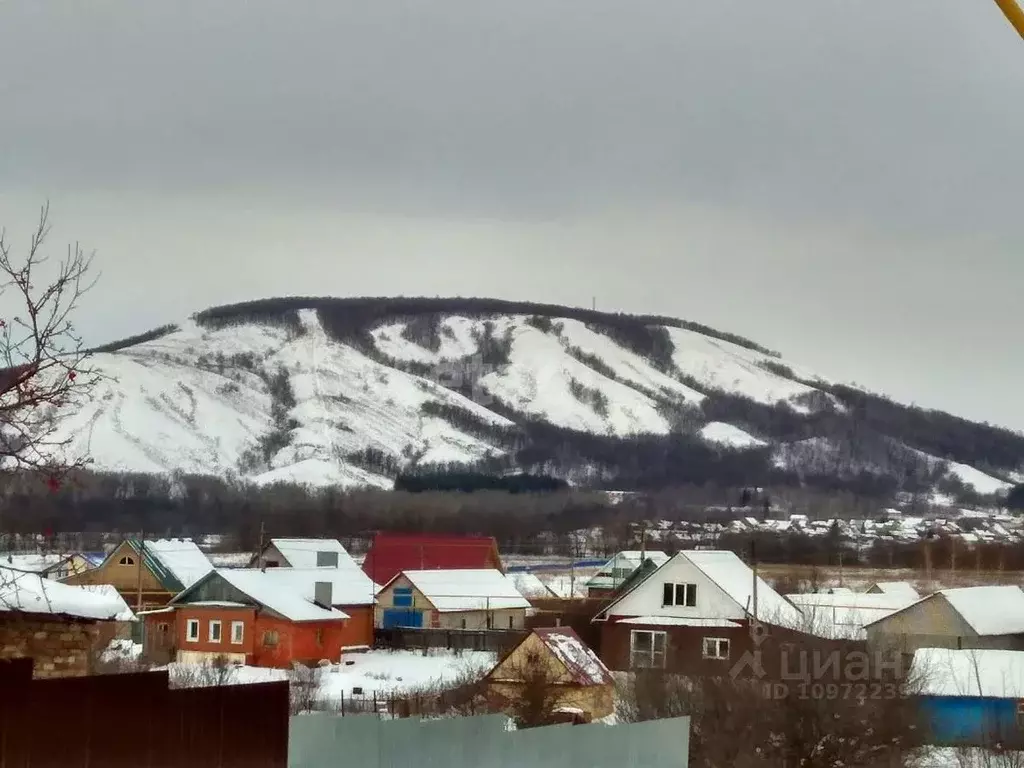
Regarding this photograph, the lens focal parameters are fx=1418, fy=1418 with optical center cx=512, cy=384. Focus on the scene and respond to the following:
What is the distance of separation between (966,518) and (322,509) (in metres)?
63.3

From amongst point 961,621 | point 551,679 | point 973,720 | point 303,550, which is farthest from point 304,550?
point 973,720

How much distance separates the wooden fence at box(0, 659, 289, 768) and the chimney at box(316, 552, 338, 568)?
47.9 m

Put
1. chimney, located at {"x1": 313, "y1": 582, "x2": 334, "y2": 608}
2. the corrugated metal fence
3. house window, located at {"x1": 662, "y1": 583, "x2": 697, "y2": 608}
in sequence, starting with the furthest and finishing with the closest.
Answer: chimney, located at {"x1": 313, "y1": 582, "x2": 334, "y2": 608} < house window, located at {"x1": 662, "y1": 583, "x2": 697, "y2": 608} < the corrugated metal fence

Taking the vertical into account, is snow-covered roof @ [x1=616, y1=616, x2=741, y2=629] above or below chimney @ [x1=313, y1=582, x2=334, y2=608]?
below

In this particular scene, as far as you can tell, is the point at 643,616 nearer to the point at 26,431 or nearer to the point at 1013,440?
the point at 26,431

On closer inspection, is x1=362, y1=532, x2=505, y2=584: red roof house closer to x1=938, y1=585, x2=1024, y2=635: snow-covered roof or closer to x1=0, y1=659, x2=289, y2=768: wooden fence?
x1=938, y1=585, x2=1024, y2=635: snow-covered roof

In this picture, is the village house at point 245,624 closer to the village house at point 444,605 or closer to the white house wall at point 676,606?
the village house at point 444,605

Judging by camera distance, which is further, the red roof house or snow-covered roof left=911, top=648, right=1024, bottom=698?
the red roof house

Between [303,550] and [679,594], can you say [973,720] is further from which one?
[303,550]

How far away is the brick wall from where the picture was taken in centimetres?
1126

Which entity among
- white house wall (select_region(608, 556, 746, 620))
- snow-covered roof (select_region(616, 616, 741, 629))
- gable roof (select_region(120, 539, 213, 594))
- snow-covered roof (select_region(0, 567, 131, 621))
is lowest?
snow-covered roof (select_region(0, 567, 131, 621))

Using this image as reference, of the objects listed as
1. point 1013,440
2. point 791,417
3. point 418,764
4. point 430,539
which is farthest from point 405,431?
point 418,764

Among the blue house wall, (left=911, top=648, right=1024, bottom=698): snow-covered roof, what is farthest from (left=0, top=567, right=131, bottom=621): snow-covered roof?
(left=911, top=648, right=1024, bottom=698): snow-covered roof

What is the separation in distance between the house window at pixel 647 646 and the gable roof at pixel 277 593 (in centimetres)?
1030
